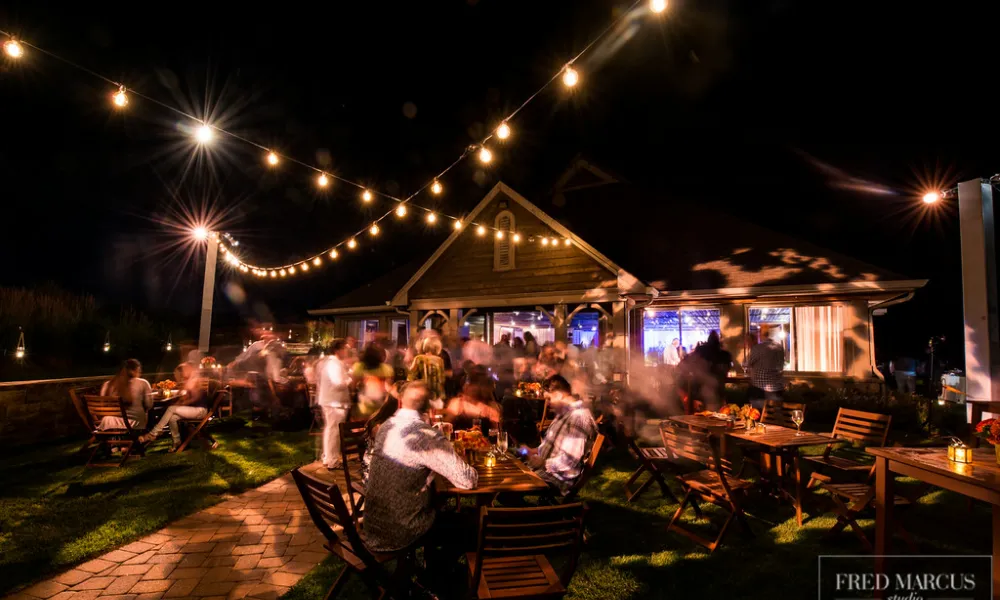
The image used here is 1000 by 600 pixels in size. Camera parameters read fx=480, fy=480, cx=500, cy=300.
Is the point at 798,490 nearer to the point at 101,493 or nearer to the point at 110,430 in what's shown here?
the point at 101,493

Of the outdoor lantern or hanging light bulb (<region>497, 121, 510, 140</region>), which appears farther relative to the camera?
hanging light bulb (<region>497, 121, 510, 140</region>)

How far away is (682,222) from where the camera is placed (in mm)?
15547

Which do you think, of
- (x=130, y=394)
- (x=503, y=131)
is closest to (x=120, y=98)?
(x=503, y=131)

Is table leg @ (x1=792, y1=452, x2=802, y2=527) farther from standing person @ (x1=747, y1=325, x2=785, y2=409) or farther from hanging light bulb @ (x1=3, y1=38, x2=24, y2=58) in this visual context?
hanging light bulb @ (x1=3, y1=38, x2=24, y2=58)

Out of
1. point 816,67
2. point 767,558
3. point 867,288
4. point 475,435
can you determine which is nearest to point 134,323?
point 475,435

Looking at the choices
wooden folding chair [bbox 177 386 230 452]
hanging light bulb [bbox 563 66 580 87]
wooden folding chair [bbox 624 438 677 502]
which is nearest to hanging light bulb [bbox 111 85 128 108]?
hanging light bulb [bbox 563 66 580 87]

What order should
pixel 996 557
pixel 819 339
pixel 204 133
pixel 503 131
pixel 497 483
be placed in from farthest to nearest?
pixel 819 339, pixel 503 131, pixel 204 133, pixel 497 483, pixel 996 557

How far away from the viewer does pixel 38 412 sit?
8.21 m

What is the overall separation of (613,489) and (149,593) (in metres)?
4.65

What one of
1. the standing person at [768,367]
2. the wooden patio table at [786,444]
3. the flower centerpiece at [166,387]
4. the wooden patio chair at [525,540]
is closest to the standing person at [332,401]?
the flower centerpiece at [166,387]

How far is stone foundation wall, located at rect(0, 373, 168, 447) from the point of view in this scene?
7738mm

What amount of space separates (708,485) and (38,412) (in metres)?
10.5

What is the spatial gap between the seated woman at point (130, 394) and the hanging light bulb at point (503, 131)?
20.1ft

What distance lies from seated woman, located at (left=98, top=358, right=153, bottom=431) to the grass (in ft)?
1.98
